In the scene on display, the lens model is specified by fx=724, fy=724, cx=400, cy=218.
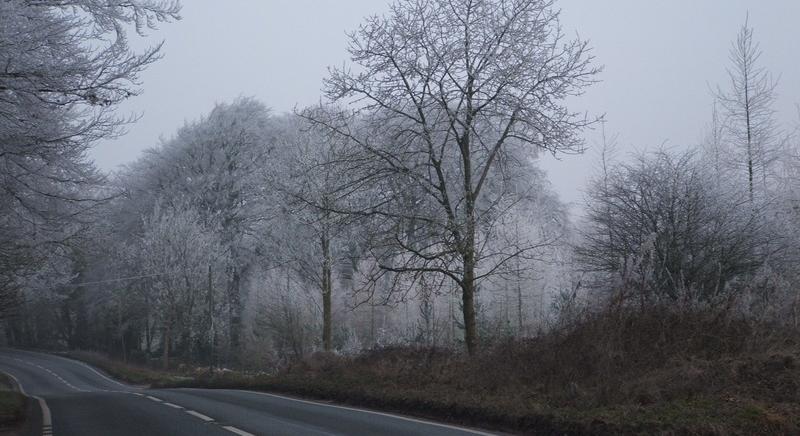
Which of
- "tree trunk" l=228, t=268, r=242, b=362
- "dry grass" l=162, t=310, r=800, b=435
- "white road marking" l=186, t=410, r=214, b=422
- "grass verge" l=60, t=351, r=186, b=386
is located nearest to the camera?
"dry grass" l=162, t=310, r=800, b=435

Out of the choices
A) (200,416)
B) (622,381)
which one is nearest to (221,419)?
(200,416)

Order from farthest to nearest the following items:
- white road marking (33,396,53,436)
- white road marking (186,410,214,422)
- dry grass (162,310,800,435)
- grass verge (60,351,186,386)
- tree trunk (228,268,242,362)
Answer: tree trunk (228,268,242,362), grass verge (60,351,186,386), white road marking (186,410,214,422), white road marking (33,396,53,436), dry grass (162,310,800,435)

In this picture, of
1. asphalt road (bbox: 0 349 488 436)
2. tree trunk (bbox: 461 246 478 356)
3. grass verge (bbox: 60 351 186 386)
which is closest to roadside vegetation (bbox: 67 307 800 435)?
tree trunk (bbox: 461 246 478 356)

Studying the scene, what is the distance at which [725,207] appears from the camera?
60.9 ft

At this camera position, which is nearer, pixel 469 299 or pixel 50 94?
pixel 50 94

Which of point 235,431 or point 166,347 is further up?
point 235,431

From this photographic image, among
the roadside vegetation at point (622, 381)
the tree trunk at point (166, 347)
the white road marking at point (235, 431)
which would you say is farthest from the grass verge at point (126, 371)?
the white road marking at point (235, 431)

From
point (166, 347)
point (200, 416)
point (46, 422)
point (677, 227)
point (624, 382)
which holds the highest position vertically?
point (677, 227)

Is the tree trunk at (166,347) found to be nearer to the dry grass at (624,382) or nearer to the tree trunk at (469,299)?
the dry grass at (624,382)

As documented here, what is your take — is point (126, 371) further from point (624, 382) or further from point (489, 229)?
point (624, 382)

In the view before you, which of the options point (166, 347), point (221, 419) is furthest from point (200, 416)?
point (166, 347)

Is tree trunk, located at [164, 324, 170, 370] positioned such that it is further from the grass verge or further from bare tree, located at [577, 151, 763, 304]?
bare tree, located at [577, 151, 763, 304]

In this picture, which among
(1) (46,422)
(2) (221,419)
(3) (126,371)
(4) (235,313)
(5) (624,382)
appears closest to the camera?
(5) (624,382)

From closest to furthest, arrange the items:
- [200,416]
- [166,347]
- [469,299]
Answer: [200,416] < [469,299] < [166,347]
